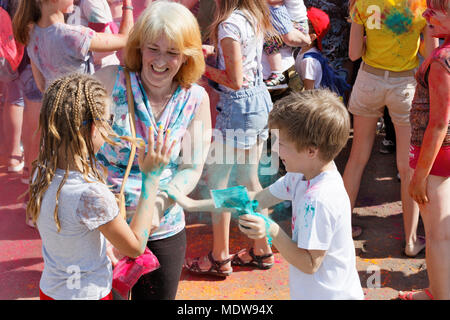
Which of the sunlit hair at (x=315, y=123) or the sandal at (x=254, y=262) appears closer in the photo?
the sunlit hair at (x=315, y=123)

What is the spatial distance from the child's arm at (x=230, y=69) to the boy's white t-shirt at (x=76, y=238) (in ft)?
4.98

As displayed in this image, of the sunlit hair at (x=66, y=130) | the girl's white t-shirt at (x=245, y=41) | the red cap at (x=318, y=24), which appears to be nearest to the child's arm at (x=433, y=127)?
the girl's white t-shirt at (x=245, y=41)

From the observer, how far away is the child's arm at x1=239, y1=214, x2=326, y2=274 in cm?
193

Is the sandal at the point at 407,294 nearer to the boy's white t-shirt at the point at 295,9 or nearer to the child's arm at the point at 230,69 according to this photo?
the child's arm at the point at 230,69

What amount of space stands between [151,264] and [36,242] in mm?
2041

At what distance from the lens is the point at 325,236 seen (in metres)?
1.92

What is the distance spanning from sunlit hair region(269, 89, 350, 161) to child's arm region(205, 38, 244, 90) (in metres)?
1.25

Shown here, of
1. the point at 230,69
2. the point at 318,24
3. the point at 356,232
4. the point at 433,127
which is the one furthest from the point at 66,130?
the point at 318,24

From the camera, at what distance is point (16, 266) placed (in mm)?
3652

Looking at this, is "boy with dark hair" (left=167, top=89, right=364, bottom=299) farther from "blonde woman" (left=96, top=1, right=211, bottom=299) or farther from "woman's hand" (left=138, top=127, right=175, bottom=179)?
"blonde woman" (left=96, top=1, right=211, bottom=299)

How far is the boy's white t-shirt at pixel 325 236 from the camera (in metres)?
1.91

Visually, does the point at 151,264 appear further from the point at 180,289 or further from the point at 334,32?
the point at 334,32

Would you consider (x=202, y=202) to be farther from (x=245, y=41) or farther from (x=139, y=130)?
(x=245, y=41)

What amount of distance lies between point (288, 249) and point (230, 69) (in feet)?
5.19
